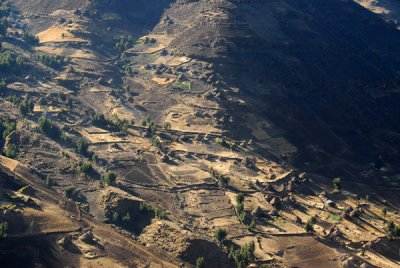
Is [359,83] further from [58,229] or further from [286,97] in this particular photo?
[58,229]

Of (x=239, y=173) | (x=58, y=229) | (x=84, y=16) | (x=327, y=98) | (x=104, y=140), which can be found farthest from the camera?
(x=84, y=16)

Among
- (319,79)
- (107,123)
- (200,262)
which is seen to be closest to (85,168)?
(107,123)

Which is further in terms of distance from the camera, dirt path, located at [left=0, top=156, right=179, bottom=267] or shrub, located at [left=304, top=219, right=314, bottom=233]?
shrub, located at [left=304, top=219, right=314, bottom=233]

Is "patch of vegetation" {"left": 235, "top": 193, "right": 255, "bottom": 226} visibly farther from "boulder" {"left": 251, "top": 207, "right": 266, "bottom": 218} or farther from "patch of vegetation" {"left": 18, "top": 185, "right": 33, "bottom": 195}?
"patch of vegetation" {"left": 18, "top": 185, "right": 33, "bottom": 195}

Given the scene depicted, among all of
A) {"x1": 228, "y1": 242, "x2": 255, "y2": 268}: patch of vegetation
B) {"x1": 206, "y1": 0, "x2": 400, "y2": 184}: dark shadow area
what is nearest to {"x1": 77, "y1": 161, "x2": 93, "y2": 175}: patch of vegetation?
{"x1": 228, "y1": 242, "x2": 255, "y2": 268}: patch of vegetation

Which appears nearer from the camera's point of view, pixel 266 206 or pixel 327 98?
pixel 266 206

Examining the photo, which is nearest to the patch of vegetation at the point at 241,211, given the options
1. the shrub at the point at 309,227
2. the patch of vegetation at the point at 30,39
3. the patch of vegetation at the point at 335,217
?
the shrub at the point at 309,227

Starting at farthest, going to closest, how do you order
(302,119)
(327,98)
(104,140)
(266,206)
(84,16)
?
(84,16) → (327,98) → (302,119) → (104,140) → (266,206)

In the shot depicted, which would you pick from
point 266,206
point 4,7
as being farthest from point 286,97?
point 4,7

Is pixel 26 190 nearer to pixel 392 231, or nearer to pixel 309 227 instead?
pixel 309 227
